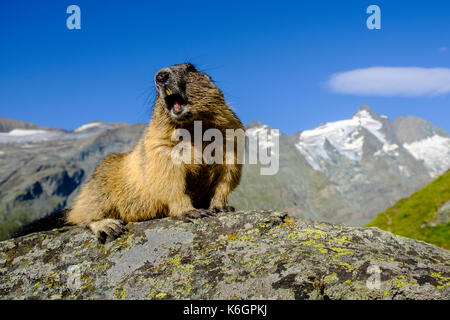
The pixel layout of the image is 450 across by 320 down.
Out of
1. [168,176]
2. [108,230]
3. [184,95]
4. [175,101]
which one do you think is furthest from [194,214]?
Result: [184,95]

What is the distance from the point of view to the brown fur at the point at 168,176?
8.50 meters

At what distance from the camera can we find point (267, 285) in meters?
5.02

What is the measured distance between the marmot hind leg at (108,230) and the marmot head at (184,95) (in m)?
2.67

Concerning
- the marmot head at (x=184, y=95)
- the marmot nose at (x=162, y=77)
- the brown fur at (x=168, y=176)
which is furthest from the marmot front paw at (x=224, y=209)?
the marmot nose at (x=162, y=77)

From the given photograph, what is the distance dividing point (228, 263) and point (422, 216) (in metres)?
15.6

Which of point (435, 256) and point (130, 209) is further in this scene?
point (130, 209)

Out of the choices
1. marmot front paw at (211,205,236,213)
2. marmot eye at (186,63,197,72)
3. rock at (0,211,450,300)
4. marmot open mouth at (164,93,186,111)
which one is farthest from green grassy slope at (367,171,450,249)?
marmot open mouth at (164,93,186,111)

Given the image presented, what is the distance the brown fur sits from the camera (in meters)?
8.50

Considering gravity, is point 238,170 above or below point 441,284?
above

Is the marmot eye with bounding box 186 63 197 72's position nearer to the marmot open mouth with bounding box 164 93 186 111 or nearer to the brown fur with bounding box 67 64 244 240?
the brown fur with bounding box 67 64 244 240
